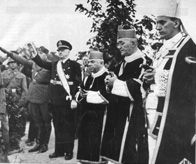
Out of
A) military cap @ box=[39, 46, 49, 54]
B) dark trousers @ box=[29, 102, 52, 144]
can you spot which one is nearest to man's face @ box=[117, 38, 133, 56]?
military cap @ box=[39, 46, 49, 54]

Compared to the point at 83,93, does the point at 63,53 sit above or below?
above

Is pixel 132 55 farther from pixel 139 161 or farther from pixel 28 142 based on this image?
pixel 28 142

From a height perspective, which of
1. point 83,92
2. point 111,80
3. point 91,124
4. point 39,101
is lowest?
point 91,124

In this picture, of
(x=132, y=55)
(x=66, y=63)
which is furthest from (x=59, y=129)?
(x=132, y=55)

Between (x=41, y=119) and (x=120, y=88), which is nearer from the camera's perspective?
(x=120, y=88)

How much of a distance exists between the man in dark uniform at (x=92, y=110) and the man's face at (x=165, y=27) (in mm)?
431

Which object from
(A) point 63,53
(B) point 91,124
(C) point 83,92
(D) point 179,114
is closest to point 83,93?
(C) point 83,92

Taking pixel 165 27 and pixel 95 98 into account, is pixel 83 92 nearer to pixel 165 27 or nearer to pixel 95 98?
pixel 95 98

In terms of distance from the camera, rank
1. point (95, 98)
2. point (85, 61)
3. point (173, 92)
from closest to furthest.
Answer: point (173, 92)
point (95, 98)
point (85, 61)

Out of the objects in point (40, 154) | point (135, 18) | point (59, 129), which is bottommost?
point (40, 154)

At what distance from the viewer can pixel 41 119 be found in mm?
2701

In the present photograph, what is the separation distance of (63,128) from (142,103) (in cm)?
61

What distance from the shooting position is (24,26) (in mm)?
2635

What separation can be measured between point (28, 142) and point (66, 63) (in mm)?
625
